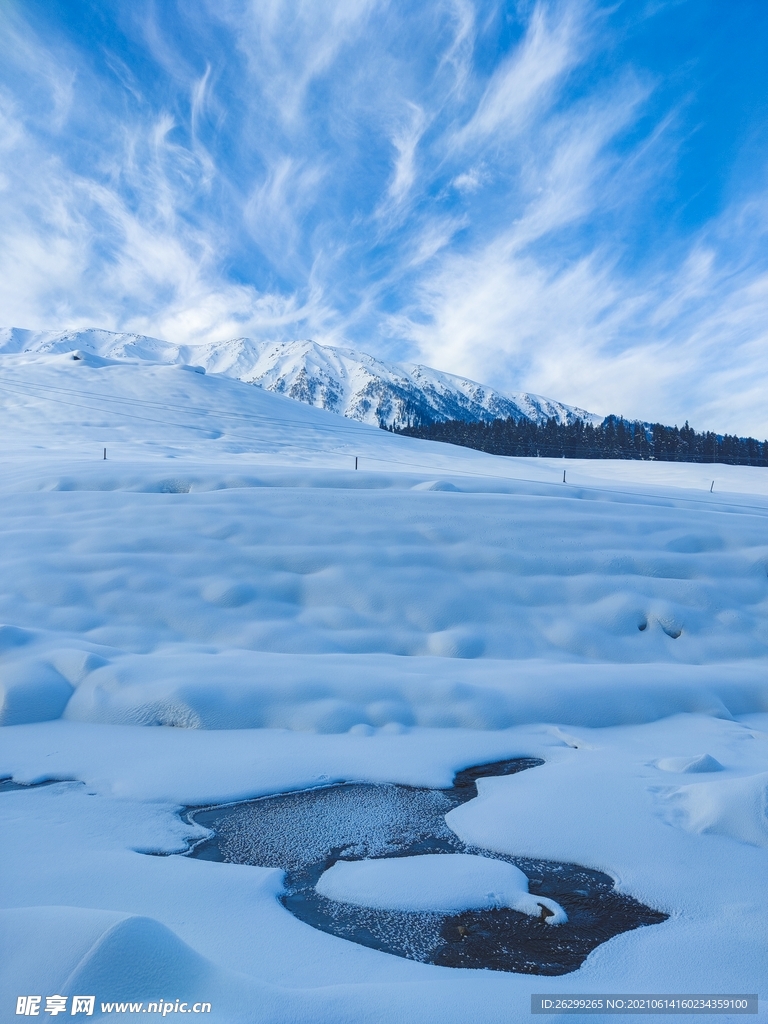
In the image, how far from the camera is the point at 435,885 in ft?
10.6

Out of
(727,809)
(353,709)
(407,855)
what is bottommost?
(407,855)

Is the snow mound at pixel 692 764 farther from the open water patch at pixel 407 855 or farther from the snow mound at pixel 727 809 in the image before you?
the open water patch at pixel 407 855

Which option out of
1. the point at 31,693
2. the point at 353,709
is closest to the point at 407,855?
the point at 353,709

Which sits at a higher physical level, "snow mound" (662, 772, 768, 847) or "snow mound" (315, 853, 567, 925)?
"snow mound" (662, 772, 768, 847)

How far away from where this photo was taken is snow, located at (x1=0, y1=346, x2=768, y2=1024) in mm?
2514

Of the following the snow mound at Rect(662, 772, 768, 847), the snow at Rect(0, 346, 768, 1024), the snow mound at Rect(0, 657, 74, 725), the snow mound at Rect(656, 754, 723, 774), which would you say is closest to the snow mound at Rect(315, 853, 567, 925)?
the snow at Rect(0, 346, 768, 1024)

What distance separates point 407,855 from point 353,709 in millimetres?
2016

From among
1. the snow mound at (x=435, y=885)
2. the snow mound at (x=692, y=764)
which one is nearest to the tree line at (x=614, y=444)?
the snow mound at (x=692, y=764)

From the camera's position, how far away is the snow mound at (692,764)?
462 cm

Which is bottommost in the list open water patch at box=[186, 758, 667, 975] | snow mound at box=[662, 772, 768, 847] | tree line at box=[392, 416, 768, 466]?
open water patch at box=[186, 758, 667, 975]

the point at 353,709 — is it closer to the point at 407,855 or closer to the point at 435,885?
the point at 407,855

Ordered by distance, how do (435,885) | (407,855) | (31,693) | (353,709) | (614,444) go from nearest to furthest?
(435,885) < (407,855) < (31,693) < (353,709) < (614,444)

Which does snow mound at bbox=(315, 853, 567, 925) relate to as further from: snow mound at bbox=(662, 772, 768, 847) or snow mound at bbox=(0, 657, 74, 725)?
snow mound at bbox=(0, 657, 74, 725)

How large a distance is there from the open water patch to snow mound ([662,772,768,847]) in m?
0.90
